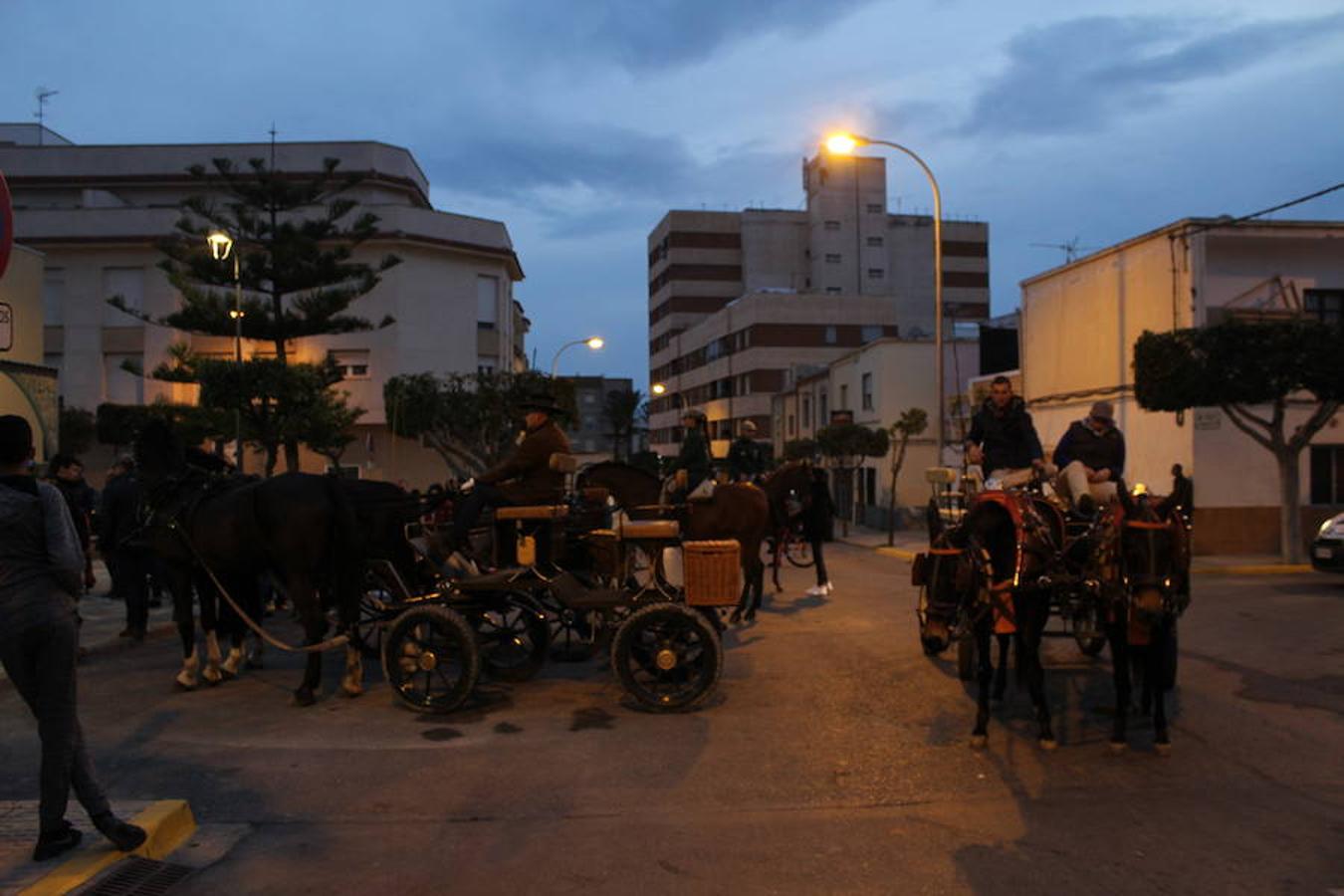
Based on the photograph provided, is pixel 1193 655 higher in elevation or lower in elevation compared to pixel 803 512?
lower

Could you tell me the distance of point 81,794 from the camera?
4.62m

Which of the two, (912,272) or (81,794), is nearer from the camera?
(81,794)

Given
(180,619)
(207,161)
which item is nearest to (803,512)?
(180,619)

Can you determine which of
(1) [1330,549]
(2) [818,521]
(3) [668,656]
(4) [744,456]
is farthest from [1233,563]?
(3) [668,656]

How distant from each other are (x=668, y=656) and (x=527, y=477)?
190 cm

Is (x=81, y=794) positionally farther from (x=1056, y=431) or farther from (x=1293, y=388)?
(x=1056, y=431)

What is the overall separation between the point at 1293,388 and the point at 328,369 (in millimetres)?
24863

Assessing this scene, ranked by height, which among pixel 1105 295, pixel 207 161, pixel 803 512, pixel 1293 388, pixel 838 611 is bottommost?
pixel 838 611

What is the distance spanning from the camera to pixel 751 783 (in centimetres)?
598

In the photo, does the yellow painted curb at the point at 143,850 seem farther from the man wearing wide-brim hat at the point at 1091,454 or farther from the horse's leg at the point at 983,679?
the man wearing wide-brim hat at the point at 1091,454

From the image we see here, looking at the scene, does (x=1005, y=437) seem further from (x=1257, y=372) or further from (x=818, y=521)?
(x=1257, y=372)

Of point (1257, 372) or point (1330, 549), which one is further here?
point (1257, 372)

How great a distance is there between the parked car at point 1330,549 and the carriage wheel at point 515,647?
12.8 meters

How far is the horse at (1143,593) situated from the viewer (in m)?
6.49
